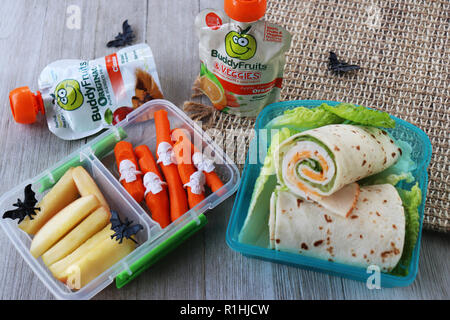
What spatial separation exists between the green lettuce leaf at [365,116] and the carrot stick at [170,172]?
48cm

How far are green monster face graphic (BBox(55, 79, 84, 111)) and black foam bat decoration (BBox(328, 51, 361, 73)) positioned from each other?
85 cm

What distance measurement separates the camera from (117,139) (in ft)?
4.62

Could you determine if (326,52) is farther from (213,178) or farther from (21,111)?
(21,111)

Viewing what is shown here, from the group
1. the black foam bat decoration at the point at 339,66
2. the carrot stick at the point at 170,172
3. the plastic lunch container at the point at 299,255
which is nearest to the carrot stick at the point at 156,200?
the carrot stick at the point at 170,172

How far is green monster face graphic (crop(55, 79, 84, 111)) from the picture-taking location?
4.71 feet

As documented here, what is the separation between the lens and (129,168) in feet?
4.33

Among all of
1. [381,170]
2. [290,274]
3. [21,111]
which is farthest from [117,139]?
[381,170]

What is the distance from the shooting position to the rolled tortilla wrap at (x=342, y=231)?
1.07 metres

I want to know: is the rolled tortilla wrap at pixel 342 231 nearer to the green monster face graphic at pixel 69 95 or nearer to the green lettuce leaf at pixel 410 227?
the green lettuce leaf at pixel 410 227

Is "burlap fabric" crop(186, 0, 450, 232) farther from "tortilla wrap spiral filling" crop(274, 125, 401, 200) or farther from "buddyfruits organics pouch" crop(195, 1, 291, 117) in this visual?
"tortilla wrap spiral filling" crop(274, 125, 401, 200)

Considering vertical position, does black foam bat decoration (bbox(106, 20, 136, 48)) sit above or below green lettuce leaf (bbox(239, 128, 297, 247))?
above

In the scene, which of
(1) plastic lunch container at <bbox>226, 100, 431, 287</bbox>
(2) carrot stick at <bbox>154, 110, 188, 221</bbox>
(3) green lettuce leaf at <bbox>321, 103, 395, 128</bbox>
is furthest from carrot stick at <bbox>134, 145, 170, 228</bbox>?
(3) green lettuce leaf at <bbox>321, 103, 395, 128</bbox>

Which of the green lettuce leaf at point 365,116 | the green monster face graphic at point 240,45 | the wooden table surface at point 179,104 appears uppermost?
the green monster face graphic at point 240,45

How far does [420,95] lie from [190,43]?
83 centimetres
